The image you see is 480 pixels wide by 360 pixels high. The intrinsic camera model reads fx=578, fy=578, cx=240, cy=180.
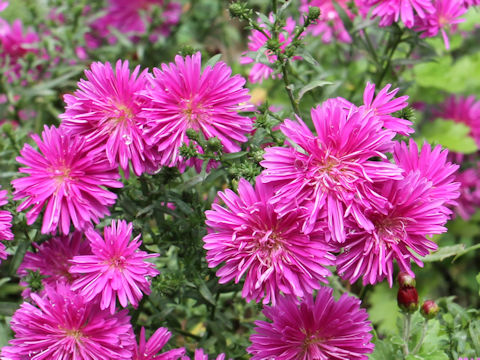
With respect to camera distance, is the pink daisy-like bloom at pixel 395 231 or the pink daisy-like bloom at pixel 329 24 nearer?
the pink daisy-like bloom at pixel 395 231

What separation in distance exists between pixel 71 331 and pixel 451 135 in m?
1.55

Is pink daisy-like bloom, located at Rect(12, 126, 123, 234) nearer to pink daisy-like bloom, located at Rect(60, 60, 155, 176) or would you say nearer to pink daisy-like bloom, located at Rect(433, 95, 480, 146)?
pink daisy-like bloom, located at Rect(60, 60, 155, 176)

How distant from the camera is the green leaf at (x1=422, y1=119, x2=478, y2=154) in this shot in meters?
2.04

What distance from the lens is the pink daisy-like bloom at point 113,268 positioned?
1062mm

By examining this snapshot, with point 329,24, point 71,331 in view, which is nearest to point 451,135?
point 329,24

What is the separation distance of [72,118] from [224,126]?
29 centimetres

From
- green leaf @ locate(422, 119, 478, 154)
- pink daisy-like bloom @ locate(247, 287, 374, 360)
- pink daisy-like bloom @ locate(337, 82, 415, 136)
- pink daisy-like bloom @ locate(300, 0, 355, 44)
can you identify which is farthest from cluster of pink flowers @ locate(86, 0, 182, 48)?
pink daisy-like bloom @ locate(247, 287, 374, 360)

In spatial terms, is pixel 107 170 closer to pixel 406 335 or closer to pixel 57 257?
pixel 57 257

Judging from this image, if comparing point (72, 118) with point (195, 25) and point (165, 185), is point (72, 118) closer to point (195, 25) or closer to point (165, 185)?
point (165, 185)

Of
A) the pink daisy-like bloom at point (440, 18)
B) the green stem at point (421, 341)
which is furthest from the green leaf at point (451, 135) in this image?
the green stem at point (421, 341)

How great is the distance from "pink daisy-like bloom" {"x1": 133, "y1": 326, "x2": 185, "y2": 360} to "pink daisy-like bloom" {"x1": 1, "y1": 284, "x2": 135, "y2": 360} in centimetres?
3

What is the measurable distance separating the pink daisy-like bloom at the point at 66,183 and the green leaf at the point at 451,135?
1312mm

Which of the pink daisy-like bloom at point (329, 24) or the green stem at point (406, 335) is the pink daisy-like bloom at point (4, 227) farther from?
the pink daisy-like bloom at point (329, 24)

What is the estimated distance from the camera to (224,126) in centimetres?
111
